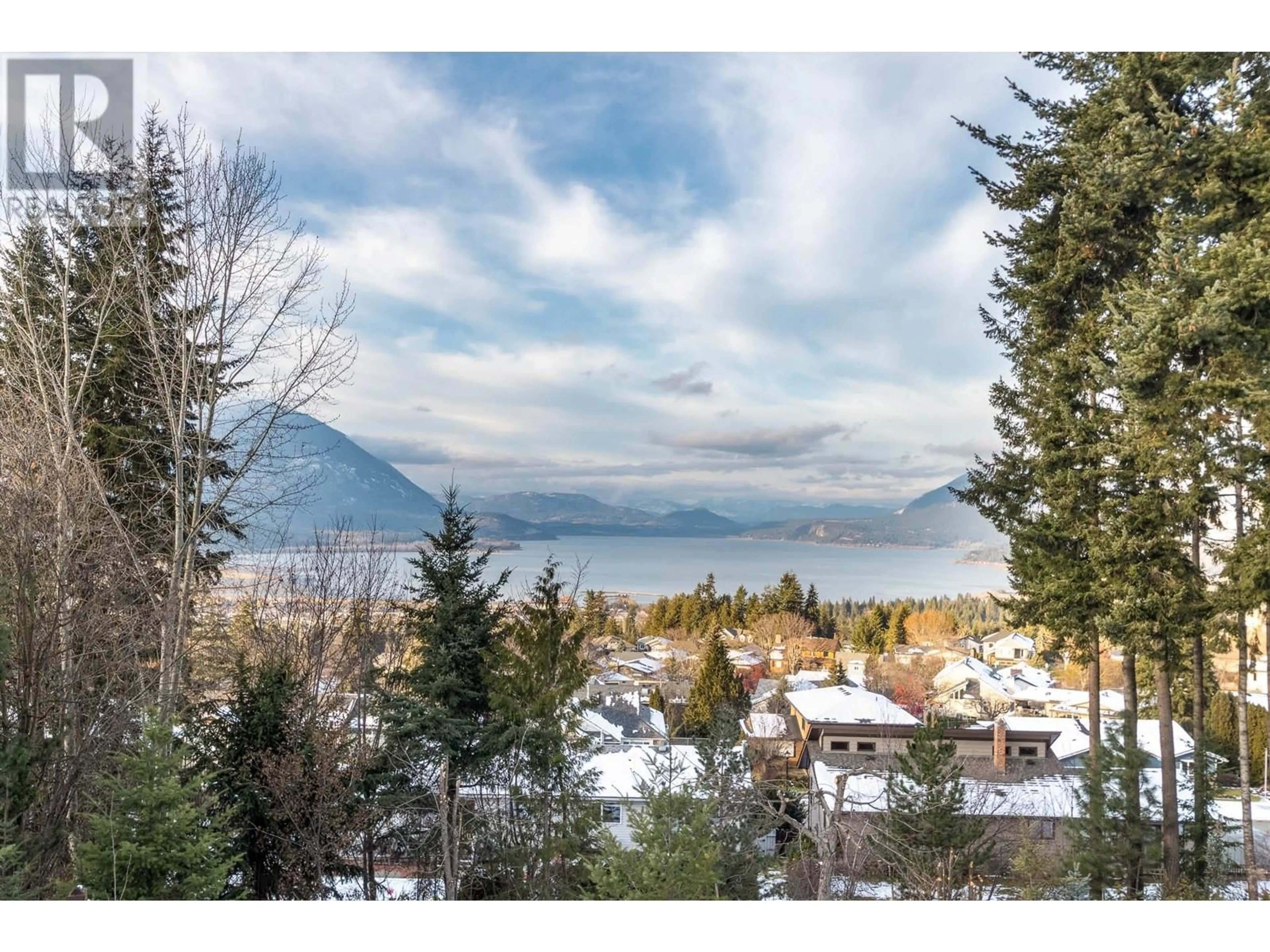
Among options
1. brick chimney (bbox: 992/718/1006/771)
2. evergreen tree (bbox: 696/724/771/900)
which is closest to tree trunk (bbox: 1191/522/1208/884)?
brick chimney (bbox: 992/718/1006/771)

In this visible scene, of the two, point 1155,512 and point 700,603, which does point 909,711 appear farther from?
point 1155,512

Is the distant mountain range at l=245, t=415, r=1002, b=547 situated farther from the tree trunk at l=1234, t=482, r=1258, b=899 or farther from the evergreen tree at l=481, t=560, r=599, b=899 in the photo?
the tree trunk at l=1234, t=482, r=1258, b=899

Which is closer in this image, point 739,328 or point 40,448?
point 40,448

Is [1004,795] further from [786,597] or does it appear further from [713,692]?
[713,692]

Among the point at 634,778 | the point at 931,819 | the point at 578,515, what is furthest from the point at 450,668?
the point at 931,819

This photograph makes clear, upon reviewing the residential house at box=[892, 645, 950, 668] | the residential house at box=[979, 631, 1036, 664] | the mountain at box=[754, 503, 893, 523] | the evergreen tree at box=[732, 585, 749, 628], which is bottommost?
the residential house at box=[892, 645, 950, 668]
